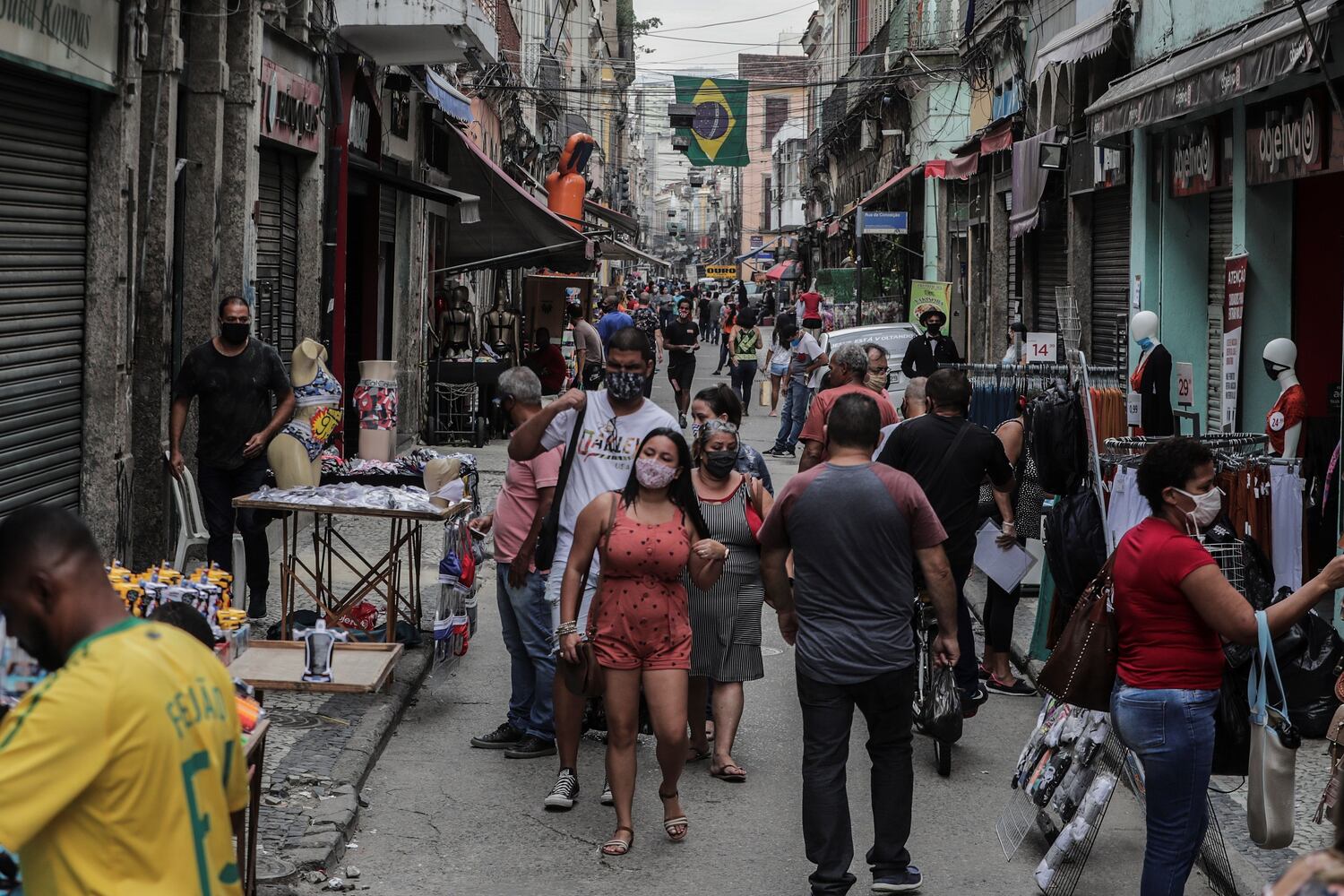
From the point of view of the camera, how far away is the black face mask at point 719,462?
7090 millimetres

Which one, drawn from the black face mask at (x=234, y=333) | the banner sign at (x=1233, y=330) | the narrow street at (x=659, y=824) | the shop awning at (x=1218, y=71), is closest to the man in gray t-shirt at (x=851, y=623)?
the narrow street at (x=659, y=824)

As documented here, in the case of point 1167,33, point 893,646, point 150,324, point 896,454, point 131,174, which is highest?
point 1167,33

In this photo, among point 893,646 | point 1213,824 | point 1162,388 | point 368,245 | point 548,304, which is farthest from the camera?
point 548,304

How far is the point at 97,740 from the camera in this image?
2.76 metres

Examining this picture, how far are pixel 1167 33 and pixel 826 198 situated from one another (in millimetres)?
41996

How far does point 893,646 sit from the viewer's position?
5.64m

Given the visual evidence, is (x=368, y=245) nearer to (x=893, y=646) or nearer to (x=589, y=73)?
(x=893, y=646)

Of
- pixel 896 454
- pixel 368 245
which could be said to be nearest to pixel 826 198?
pixel 368 245

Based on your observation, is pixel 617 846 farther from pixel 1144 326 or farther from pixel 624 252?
pixel 624 252

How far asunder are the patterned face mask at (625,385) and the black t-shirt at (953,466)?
159 centimetres

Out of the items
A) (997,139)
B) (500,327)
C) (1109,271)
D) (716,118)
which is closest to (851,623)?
(1109,271)

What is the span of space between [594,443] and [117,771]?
4.20 metres

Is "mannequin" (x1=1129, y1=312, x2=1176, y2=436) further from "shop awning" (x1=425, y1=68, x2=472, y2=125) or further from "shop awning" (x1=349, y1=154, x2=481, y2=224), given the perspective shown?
"shop awning" (x1=425, y1=68, x2=472, y2=125)

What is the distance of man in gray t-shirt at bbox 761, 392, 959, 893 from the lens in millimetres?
5633
